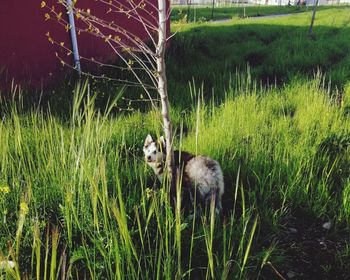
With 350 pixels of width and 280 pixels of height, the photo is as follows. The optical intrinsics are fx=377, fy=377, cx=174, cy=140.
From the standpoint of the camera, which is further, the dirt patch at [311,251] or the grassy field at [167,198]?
the dirt patch at [311,251]

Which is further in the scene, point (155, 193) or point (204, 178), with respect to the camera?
point (204, 178)

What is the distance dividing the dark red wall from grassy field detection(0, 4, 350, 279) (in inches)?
40.4

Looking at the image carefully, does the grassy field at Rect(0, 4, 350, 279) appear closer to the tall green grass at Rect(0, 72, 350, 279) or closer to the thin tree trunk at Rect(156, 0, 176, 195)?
the tall green grass at Rect(0, 72, 350, 279)

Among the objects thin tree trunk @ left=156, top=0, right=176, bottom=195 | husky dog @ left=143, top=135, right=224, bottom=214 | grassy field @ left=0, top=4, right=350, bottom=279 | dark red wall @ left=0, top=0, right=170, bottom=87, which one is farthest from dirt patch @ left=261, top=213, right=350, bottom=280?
dark red wall @ left=0, top=0, right=170, bottom=87

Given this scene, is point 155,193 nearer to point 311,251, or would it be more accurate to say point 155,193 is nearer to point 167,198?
point 167,198

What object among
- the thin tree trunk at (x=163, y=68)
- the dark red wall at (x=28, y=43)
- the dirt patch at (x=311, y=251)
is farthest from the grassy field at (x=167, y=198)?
the dark red wall at (x=28, y=43)

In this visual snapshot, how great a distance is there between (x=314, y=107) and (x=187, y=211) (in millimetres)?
2248

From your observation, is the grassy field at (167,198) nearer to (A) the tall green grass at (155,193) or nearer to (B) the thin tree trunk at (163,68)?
(A) the tall green grass at (155,193)

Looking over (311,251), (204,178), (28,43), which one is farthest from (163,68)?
(28,43)

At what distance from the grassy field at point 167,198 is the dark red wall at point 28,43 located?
3.37ft

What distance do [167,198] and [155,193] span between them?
1.16 ft

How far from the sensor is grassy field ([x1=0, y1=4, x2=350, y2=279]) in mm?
2061

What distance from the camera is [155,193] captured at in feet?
6.90

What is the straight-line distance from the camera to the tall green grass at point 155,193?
210 centimetres
